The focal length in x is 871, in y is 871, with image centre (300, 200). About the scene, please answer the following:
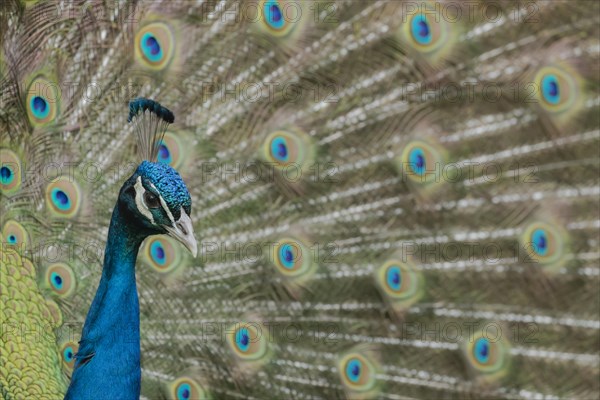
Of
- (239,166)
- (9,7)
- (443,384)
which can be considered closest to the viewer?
(9,7)

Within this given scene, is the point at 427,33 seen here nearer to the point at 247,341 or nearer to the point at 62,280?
the point at 247,341

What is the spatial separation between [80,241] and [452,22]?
1.10m

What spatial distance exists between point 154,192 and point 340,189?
82cm

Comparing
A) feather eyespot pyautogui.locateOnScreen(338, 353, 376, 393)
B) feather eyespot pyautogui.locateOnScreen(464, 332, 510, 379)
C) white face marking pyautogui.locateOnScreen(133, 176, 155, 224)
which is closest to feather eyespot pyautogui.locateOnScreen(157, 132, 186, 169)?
white face marking pyautogui.locateOnScreen(133, 176, 155, 224)

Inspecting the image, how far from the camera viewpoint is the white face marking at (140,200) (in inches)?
61.5

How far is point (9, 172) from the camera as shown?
204 centimetres

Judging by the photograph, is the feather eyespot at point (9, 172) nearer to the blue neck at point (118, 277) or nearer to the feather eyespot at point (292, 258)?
the blue neck at point (118, 277)

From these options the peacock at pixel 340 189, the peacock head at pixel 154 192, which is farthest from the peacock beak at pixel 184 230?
the peacock at pixel 340 189

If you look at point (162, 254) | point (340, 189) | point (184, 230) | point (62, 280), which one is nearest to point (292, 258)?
point (340, 189)

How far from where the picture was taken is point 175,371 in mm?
2219

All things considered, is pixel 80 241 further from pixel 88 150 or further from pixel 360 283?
pixel 360 283

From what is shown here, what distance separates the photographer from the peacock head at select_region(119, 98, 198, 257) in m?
1.50

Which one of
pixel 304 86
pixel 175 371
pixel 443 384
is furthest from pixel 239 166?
pixel 443 384

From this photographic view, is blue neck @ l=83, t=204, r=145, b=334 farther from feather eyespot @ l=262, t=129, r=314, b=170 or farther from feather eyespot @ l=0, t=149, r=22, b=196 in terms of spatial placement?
feather eyespot @ l=262, t=129, r=314, b=170
